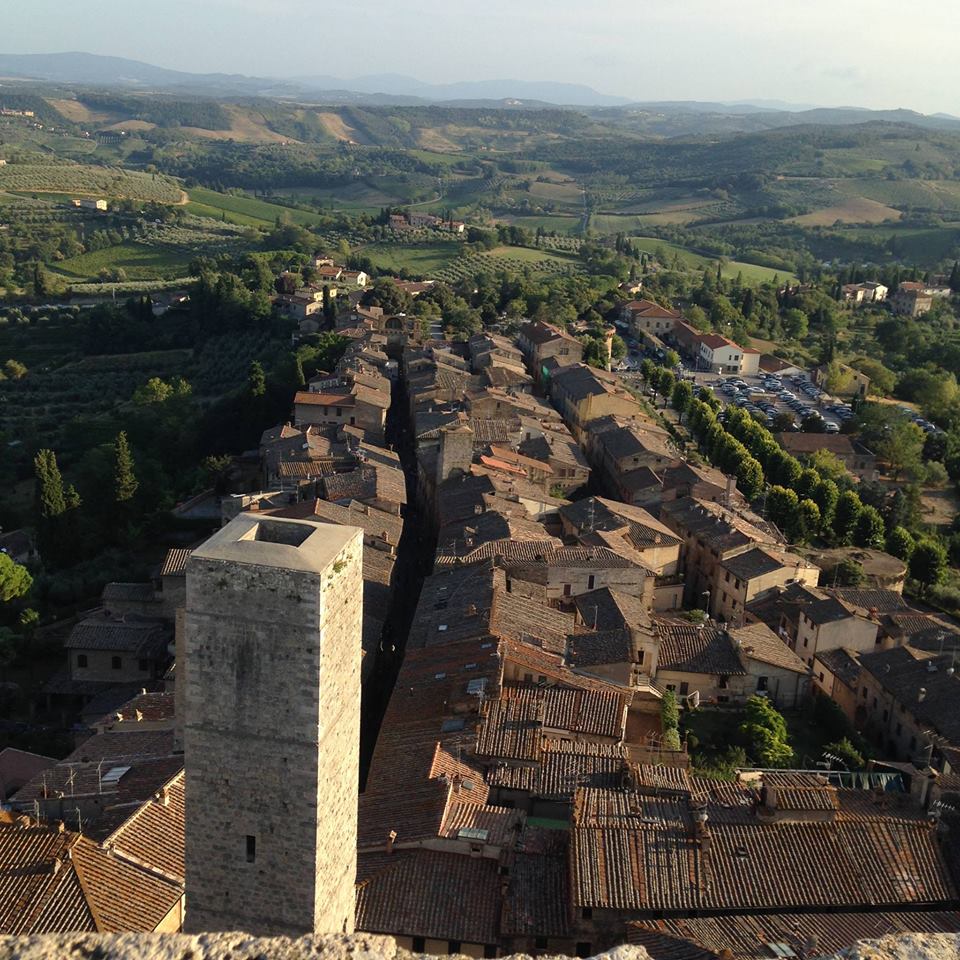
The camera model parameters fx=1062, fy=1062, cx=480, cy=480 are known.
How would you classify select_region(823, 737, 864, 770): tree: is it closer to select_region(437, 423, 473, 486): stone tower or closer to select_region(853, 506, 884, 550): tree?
select_region(437, 423, 473, 486): stone tower

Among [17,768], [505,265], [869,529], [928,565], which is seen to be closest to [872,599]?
[928,565]

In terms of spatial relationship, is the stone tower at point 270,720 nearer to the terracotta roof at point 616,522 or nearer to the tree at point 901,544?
the terracotta roof at point 616,522

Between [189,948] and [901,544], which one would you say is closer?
[189,948]

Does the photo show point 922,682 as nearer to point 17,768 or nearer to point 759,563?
point 759,563

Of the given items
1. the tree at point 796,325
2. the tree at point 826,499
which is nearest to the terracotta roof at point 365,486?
the tree at point 826,499

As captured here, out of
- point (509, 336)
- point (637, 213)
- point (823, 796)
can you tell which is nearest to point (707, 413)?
point (509, 336)

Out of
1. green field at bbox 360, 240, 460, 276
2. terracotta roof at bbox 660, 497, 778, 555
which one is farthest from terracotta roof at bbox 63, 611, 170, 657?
green field at bbox 360, 240, 460, 276

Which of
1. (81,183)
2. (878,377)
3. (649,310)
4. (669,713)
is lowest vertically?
(81,183)
